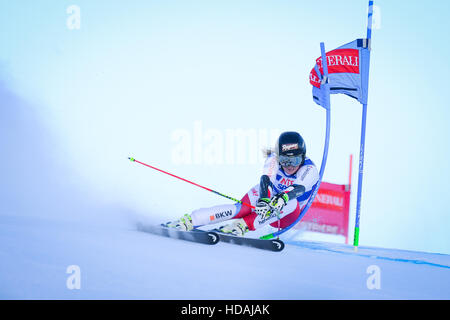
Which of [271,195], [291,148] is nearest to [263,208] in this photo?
[271,195]

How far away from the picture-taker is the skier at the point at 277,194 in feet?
13.6

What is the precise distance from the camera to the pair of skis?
383 centimetres

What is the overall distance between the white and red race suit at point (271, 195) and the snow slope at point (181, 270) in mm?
427

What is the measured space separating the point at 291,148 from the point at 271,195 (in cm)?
58

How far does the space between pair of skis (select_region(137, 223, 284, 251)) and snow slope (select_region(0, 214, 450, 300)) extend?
110 millimetres

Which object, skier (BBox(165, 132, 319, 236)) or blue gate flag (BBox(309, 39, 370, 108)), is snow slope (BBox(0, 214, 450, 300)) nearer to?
skier (BBox(165, 132, 319, 236))

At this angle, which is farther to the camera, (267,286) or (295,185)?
(295,185)

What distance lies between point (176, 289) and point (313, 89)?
12.0 ft

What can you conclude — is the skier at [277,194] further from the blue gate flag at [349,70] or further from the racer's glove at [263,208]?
the blue gate flag at [349,70]

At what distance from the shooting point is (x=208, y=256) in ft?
10.5

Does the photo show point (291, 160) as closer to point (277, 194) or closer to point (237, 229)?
point (277, 194)
